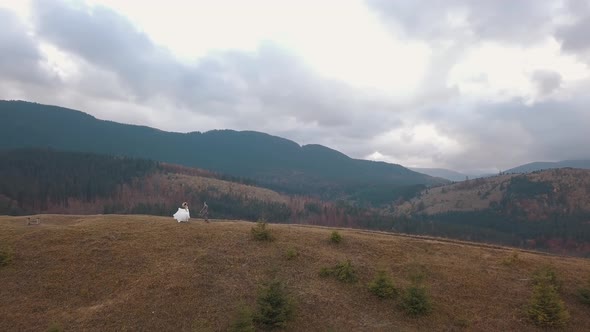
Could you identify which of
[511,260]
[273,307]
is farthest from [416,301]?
[511,260]

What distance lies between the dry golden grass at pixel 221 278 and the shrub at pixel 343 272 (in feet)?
2.24

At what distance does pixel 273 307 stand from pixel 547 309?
1693cm

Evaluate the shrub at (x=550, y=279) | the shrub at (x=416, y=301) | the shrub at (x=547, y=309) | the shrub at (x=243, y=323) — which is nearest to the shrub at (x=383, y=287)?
the shrub at (x=416, y=301)

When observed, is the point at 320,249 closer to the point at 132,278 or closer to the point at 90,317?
the point at 132,278

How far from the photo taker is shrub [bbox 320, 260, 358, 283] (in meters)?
28.3

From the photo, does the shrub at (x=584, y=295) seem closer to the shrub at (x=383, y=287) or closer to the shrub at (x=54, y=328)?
the shrub at (x=383, y=287)

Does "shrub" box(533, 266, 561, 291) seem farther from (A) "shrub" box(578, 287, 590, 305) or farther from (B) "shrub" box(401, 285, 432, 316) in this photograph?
(B) "shrub" box(401, 285, 432, 316)

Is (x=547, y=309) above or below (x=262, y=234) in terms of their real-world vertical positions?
below

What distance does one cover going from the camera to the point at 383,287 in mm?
26469

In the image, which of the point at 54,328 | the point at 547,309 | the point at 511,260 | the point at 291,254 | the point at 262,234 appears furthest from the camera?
the point at 262,234

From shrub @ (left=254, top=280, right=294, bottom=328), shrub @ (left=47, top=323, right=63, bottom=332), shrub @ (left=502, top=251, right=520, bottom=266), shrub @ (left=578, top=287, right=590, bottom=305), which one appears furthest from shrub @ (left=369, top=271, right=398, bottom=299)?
shrub @ (left=47, top=323, right=63, bottom=332)

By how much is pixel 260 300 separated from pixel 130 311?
775 cm

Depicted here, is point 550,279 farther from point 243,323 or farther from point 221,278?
point 221,278

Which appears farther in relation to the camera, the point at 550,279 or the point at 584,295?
the point at 550,279
